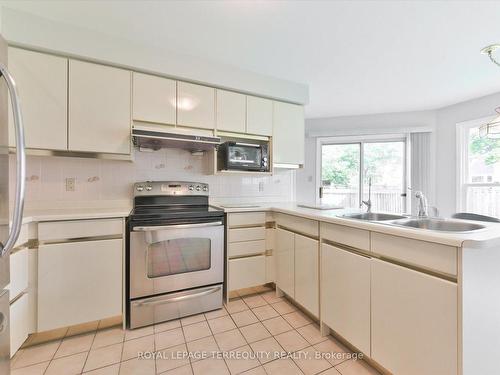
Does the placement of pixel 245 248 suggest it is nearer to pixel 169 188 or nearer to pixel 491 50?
pixel 169 188

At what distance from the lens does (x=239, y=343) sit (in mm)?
1665

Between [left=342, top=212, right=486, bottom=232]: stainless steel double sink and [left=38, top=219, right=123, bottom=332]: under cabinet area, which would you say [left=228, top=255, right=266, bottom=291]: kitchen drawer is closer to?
[left=38, top=219, right=123, bottom=332]: under cabinet area

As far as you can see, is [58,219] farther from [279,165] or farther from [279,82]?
[279,82]

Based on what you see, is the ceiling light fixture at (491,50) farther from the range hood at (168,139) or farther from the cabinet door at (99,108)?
the cabinet door at (99,108)

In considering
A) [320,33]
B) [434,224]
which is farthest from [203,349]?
[320,33]

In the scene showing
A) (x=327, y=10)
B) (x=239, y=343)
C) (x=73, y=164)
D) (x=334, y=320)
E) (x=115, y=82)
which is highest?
(x=327, y=10)

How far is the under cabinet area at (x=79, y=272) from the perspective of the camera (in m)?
1.58

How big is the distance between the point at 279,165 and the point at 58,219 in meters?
2.08

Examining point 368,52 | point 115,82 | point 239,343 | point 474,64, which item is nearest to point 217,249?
point 239,343

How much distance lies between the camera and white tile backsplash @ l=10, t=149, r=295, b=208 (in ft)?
6.55

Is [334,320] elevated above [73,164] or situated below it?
below

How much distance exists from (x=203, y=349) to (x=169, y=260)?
0.70m

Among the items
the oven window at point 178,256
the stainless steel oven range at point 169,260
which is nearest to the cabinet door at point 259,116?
the stainless steel oven range at point 169,260

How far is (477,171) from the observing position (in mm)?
3342
